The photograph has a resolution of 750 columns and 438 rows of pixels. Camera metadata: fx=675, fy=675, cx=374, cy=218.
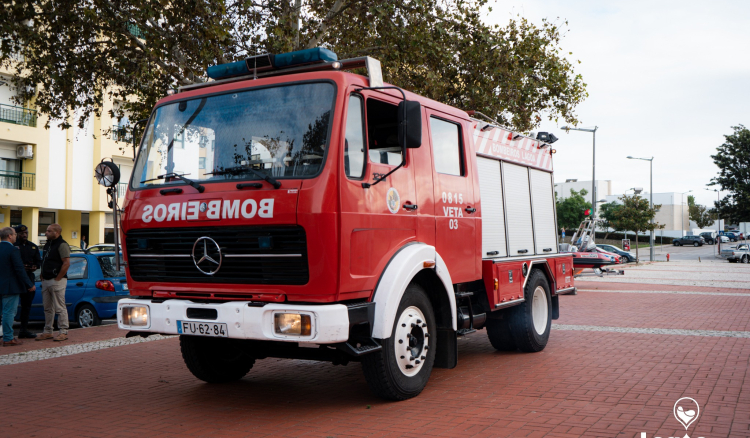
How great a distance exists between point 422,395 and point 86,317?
7.89 meters

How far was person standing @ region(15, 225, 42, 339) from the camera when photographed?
1061 centimetres

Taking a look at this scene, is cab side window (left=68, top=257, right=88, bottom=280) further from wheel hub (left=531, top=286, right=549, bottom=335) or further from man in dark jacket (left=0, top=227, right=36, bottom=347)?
wheel hub (left=531, top=286, right=549, bottom=335)

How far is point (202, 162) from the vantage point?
18.5 ft

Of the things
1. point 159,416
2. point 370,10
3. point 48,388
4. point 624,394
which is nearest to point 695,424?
point 624,394

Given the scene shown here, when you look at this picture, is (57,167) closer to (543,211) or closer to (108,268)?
(108,268)

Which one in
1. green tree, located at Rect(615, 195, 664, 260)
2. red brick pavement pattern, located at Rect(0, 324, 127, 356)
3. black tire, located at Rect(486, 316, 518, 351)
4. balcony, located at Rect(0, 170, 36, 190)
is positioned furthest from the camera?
green tree, located at Rect(615, 195, 664, 260)

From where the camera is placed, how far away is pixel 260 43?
47.3 feet

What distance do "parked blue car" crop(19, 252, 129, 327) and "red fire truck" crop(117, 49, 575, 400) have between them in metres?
5.66

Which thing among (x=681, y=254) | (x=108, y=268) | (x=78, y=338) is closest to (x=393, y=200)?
(x=78, y=338)

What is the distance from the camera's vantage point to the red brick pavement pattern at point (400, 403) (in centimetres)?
516

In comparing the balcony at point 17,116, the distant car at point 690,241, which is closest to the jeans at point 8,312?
the balcony at point 17,116

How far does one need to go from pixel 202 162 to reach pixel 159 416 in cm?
216

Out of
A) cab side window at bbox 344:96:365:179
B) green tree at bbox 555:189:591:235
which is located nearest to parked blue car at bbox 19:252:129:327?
cab side window at bbox 344:96:365:179

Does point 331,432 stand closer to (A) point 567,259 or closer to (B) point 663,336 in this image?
(A) point 567,259
